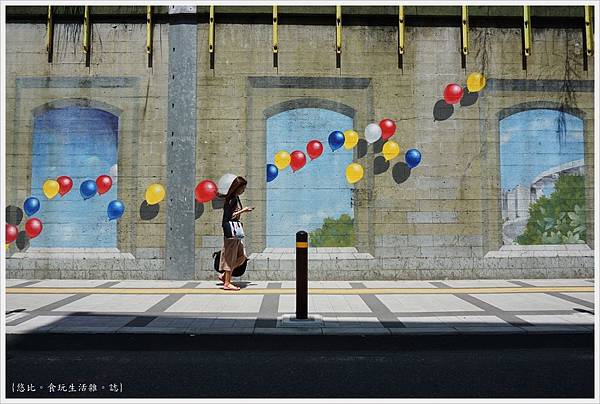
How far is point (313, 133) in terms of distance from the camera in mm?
9539

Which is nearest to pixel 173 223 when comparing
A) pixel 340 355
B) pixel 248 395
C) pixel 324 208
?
pixel 324 208

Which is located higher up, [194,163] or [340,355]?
[194,163]

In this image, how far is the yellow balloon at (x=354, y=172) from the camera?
30.9ft

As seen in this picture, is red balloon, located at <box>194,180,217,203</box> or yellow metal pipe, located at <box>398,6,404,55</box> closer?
red balloon, located at <box>194,180,217,203</box>

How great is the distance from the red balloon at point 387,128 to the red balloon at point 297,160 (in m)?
1.75

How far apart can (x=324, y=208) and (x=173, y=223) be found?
3161 mm

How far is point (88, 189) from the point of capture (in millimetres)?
9422

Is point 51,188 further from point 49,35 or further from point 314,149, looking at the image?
point 314,149

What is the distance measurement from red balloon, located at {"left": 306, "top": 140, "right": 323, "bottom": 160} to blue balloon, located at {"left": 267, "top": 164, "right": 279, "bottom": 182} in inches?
30.8

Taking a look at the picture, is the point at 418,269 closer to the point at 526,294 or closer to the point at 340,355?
the point at 526,294

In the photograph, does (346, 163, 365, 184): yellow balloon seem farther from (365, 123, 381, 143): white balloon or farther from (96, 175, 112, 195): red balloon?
(96, 175, 112, 195): red balloon

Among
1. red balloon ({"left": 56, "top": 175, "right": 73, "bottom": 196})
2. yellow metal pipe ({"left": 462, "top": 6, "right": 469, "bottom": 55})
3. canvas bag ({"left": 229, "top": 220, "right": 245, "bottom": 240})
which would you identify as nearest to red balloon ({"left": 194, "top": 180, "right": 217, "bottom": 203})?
canvas bag ({"left": 229, "top": 220, "right": 245, "bottom": 240})

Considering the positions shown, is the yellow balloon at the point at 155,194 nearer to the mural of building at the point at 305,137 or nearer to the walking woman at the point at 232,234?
the mural of building at the point at 305,137

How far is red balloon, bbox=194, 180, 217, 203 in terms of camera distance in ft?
30.1
